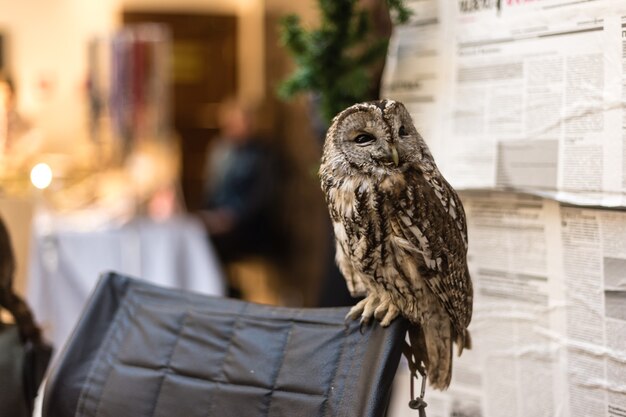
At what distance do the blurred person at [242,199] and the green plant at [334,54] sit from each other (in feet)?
8.73

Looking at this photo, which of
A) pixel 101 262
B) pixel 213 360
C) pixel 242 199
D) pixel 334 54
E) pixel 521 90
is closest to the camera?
pixel 213 360

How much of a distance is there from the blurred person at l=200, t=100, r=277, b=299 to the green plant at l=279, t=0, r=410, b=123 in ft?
8.73

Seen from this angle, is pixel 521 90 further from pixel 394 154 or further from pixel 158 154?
pixel 158 154

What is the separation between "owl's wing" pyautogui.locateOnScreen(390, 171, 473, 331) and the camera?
127 cm

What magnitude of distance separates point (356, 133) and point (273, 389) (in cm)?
45

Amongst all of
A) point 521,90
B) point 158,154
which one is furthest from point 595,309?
point 158,154

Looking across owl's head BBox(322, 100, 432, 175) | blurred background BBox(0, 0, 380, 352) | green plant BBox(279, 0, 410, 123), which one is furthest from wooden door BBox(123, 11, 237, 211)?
owl's head BBox(322, 100, 432, 175)

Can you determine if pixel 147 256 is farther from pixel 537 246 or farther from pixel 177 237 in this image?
pixel 537 246

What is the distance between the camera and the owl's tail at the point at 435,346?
1.39m

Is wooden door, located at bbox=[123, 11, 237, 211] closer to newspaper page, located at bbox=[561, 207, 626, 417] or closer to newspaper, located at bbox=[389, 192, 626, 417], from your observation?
newspaper, located at bbox=[389, 192, 626, 417]

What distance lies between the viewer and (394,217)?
1.27m

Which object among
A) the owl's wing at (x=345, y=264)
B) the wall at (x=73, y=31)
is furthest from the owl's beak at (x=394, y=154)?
the wall at (x=73, y=31)

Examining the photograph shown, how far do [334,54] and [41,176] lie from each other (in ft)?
4.73

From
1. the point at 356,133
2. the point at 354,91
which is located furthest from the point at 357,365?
the point at 354,91
